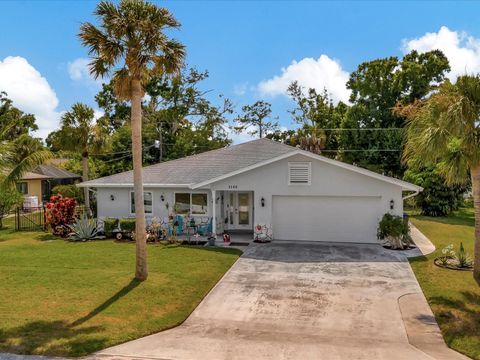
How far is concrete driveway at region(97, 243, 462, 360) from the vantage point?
8445mm

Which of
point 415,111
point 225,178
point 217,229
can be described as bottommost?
point 217,229

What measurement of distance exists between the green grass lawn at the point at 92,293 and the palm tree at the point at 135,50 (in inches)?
54.0

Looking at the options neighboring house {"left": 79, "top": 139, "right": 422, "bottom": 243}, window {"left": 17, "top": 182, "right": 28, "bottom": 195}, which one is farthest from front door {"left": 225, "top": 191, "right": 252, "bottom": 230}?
window {"left": 17, "top": 182, "right": 28, "bottom": 195}

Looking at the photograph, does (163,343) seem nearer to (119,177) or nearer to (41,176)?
(119,177)

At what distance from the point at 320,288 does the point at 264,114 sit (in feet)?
154

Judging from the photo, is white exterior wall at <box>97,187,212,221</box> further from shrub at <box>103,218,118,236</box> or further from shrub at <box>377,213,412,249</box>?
shrub at <box>377,213,412,249</box>

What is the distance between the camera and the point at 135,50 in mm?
12305

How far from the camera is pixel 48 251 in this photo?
17.6 metres

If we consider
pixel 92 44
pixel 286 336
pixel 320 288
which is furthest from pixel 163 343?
pixel 92 44

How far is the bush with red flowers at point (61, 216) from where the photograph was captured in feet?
71.1

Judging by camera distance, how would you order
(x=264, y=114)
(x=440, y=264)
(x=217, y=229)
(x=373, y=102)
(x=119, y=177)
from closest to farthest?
(x=440, y=264) < (x=217, y=229) < (x=119, y=177) < (x=373, y=102) < (x=264, y=114)

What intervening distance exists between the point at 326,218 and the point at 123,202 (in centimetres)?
1060

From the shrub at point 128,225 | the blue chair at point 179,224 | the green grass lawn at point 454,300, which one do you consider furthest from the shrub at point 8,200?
the green grass lawn at point 454,300

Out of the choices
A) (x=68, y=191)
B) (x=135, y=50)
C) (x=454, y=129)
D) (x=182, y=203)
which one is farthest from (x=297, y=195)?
(x=68, y=191)
